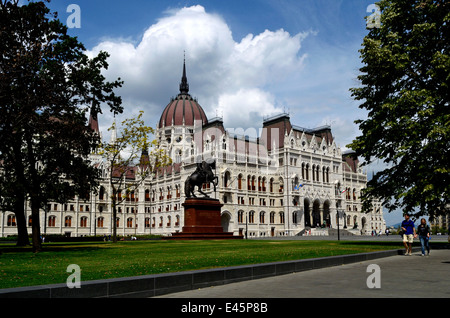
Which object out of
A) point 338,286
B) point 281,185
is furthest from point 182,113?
point 338,286

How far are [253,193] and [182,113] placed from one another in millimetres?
44462

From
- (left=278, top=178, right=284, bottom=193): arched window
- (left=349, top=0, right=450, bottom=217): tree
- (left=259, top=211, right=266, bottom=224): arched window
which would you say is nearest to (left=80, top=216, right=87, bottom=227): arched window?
(left=259, top=211, right=266, bottom=224): arched window

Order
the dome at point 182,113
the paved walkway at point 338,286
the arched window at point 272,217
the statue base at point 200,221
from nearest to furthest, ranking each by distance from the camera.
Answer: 1. the paved walkway at point 338,286
2. the statue base at point 200,221
3. the arched window at point 272,217
4. the dome at point 182,113

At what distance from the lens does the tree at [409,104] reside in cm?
2264

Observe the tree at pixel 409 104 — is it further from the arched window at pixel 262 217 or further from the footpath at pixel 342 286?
the arched window at pixel 262 217

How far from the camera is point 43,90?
2005cm

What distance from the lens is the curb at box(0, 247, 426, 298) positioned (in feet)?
24.2

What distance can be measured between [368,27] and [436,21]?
4727mm

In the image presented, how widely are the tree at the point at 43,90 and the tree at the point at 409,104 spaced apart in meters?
16.3

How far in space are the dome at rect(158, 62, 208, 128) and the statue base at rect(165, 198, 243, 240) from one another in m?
79.7

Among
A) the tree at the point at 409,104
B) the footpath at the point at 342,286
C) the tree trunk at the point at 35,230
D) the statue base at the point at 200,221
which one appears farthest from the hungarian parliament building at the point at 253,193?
the footpath at the point at 342,286

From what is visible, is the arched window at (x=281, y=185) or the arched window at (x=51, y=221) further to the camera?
the arched window at (x=51, y=221)

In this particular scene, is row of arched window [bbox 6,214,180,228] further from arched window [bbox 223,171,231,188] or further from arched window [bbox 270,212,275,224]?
arched window [bbox 270,212,275,224]
